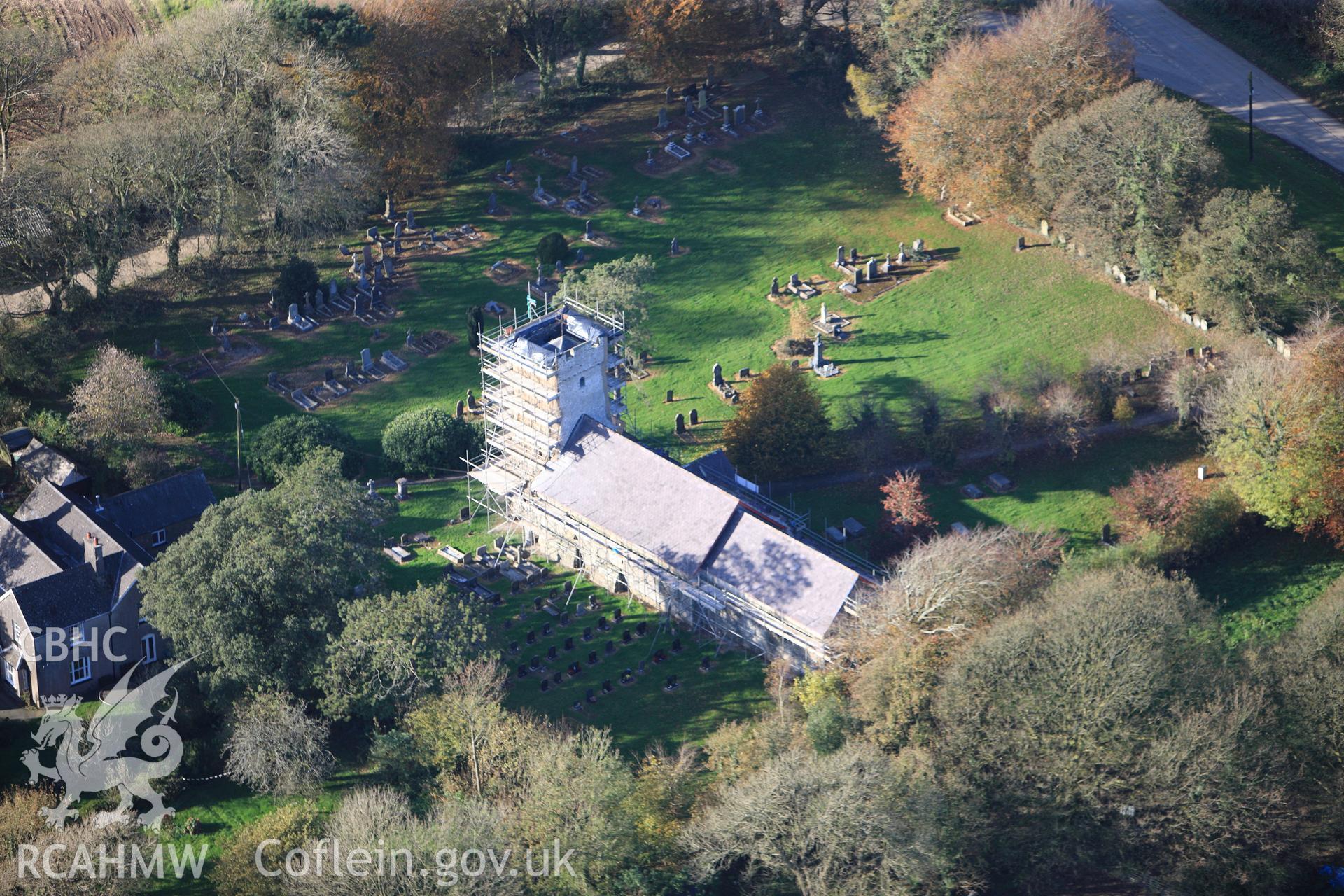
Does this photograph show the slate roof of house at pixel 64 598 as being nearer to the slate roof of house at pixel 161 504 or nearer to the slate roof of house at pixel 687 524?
the slate roof of house at pixel 161 504

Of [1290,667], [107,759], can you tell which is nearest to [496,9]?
[107,759]

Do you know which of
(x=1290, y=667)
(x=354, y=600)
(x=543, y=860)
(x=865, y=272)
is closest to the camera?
(x=543, y=860)

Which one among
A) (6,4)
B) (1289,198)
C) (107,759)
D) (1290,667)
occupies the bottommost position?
(107,759)

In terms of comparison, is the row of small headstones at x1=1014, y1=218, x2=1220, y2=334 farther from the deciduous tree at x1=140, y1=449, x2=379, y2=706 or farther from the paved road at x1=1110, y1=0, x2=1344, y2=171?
the deciduous tree at x1=140, y1=449, x2=379, y2=706

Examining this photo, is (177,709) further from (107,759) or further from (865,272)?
(865,272)

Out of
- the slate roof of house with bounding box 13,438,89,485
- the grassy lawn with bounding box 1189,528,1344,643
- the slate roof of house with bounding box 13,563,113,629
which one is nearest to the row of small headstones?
the grassy lawn with bounding box 1189,528,1344,643

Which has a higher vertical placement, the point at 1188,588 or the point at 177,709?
the point at 1188,588

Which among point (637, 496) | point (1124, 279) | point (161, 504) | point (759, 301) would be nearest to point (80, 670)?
point (161, 504)

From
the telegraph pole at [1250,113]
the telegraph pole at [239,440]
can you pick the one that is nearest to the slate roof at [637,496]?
the telegraph pole at [239,440]
